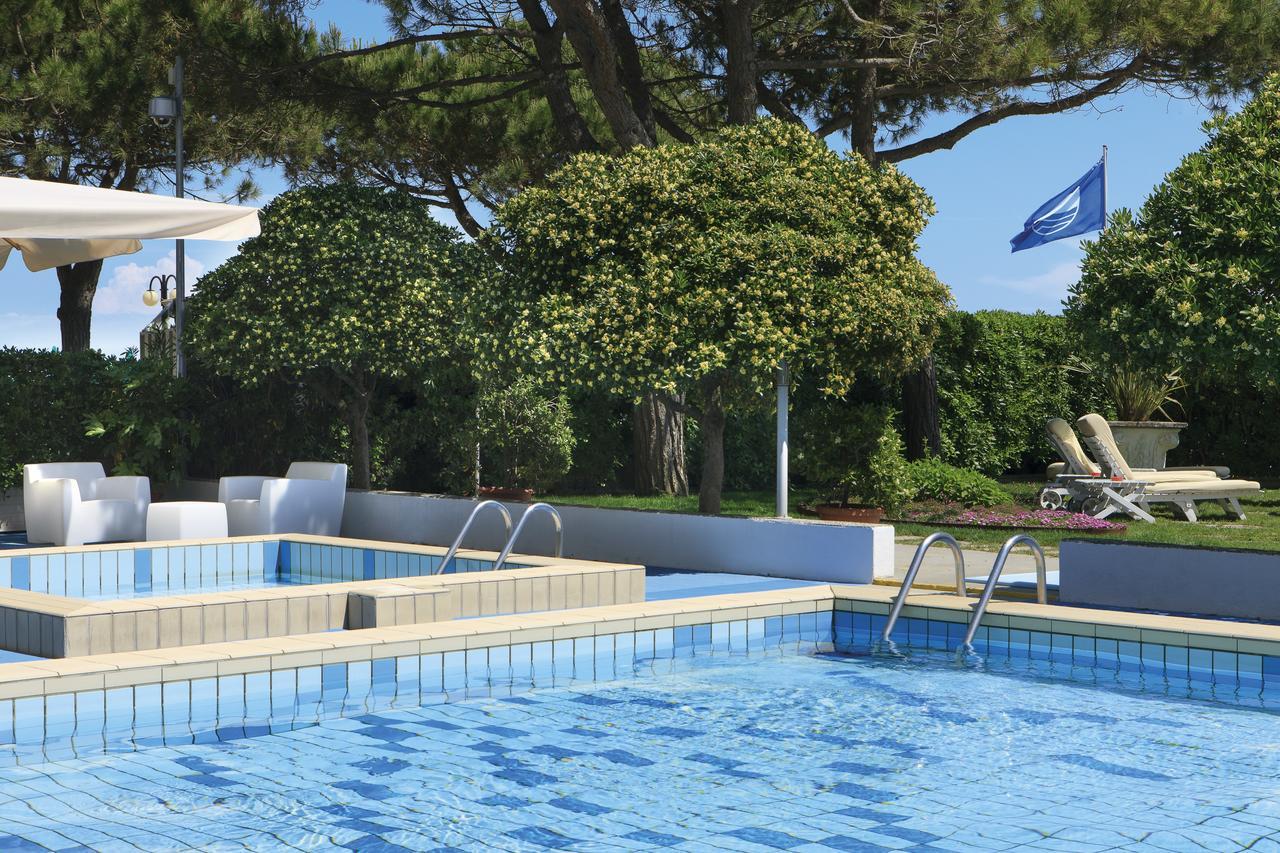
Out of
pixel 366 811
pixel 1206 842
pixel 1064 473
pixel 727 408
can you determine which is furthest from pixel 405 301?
pixel 1206 842

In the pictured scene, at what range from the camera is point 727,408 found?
1116 centimetres

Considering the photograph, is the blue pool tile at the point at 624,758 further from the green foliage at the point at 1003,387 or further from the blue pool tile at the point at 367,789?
the green foliage at the point at 1003,387

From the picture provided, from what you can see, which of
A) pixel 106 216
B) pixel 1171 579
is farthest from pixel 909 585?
pixel 106 216

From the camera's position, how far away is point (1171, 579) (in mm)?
8703

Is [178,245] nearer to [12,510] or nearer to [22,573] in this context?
[12,510]

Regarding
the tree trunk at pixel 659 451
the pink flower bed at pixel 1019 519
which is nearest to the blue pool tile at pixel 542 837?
the pink flower bed at pixel 1019 519

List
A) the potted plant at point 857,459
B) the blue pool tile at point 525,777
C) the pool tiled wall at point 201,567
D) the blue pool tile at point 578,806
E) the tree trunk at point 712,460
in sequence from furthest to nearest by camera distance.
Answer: the potted plant at point 857,459, the tree trunk at point 712,460, the pool tiled wall at point 201,567, the blue pool tile at point 525,777, the blue pool tile at point 578,806

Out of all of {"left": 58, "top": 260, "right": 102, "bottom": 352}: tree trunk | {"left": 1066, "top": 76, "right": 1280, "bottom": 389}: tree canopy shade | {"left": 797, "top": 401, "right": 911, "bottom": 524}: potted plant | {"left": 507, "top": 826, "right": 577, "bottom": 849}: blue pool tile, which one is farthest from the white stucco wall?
{"left": 58, "top": 260, "right": 102, "bottom": 352}: tree trunk

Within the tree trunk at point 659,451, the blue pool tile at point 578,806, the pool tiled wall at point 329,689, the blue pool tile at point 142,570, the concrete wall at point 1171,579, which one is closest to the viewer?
the blue pool tile at point 578,806

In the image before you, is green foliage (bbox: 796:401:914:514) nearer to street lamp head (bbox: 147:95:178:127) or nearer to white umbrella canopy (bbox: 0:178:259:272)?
white umbrella canopy (bbox: 0:178:259:272)

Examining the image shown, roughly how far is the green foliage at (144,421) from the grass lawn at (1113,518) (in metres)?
4.08

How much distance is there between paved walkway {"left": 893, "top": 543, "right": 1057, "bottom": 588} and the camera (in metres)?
9.91

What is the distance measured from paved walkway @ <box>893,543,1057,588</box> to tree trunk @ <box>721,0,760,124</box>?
504cm

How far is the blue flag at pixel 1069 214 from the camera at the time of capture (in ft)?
57.9
